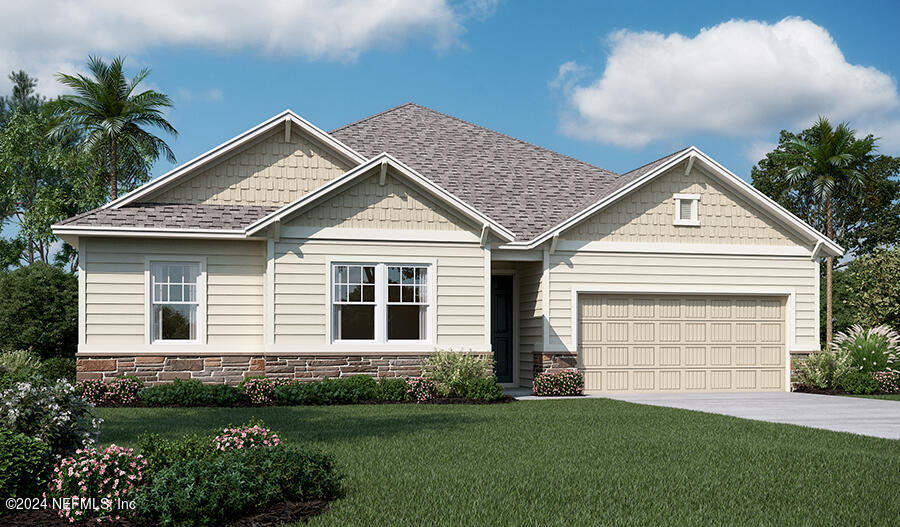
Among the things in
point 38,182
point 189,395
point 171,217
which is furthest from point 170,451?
point 38,182

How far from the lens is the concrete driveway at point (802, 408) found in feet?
43.1

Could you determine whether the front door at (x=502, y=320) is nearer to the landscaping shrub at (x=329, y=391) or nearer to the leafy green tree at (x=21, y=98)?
the landscaping shrub at (x=329, y=391)

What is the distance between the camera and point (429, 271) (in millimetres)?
17703

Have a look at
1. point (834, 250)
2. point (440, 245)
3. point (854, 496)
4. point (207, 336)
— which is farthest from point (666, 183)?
point (854, 496)

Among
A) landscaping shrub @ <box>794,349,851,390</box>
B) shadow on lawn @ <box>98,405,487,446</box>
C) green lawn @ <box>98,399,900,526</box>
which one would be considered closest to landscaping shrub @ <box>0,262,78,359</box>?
shadow on lawn @ <box>98,405,487,446</box>

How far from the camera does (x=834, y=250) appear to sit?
2047 cm

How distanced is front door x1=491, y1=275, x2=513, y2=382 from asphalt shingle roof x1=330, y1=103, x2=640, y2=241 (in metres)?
1.81

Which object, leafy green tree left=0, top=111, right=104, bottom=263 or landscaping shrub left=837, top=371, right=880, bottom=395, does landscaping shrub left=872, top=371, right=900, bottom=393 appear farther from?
leafy green tree left=0, top=111, right=104, bottom=263

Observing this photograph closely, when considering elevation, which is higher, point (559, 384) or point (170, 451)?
point (170, 451)

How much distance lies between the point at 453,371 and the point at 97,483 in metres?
10.6

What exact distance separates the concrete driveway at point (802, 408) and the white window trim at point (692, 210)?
12.7 feet

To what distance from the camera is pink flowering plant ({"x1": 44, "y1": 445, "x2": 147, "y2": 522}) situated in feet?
21.6

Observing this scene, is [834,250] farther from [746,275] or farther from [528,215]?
[528,215]

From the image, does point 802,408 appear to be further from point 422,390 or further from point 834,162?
point 834,162
